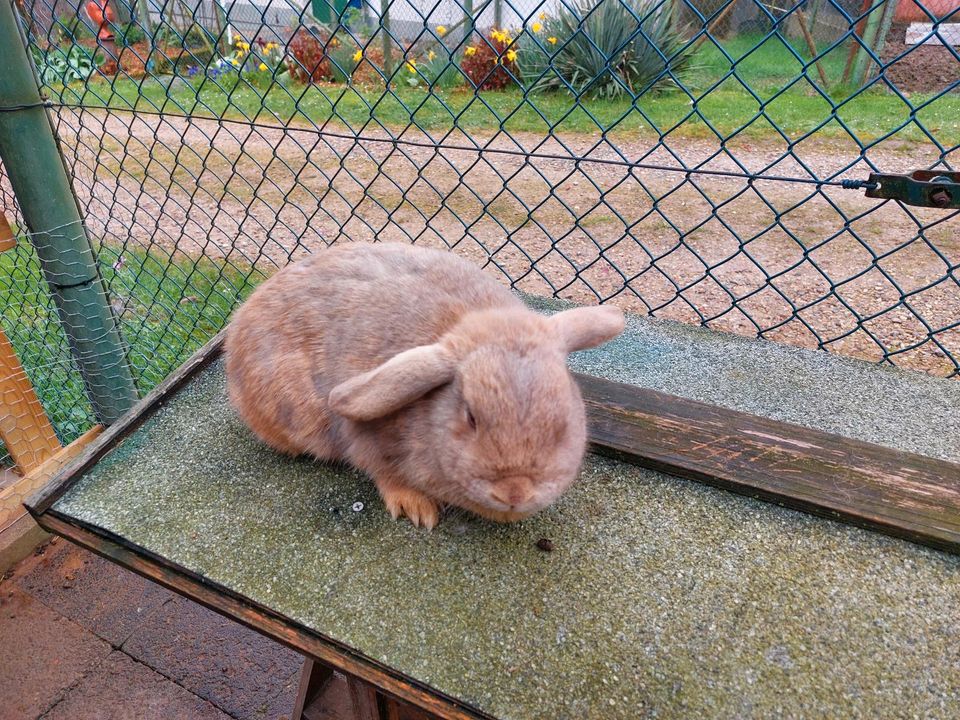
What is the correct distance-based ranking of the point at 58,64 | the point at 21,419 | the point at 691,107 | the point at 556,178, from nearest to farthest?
the point at 21,419
the point at 691,107
the point at 556,178
the point at 58,64

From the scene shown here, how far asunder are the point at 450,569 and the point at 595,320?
692 millimetres

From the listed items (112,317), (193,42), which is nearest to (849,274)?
(112,317)

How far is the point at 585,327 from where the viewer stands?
164 centimetres

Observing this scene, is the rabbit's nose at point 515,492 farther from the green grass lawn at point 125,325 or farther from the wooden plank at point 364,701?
the green grass lawn at point 125,325

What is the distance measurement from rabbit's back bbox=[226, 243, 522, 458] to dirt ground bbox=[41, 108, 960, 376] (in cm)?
160

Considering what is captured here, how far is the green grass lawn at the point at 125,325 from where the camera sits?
344 centimetres

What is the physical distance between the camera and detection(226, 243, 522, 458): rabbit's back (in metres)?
1.73

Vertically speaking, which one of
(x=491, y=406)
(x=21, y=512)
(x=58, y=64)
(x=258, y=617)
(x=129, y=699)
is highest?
(x=58, y=64)

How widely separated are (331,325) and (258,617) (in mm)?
736

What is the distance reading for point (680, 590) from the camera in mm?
1503

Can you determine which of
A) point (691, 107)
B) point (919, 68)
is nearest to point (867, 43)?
point (919, 68)

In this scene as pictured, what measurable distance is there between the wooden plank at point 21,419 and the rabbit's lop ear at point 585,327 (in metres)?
2.21

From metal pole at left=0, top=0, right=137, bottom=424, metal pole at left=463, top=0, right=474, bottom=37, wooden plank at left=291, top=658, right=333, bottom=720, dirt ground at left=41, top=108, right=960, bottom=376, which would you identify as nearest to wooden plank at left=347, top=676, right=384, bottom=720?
wooden plank at left=291, top=658, right=333, bottom=720

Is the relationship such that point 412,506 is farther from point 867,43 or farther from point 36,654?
point 867,43
